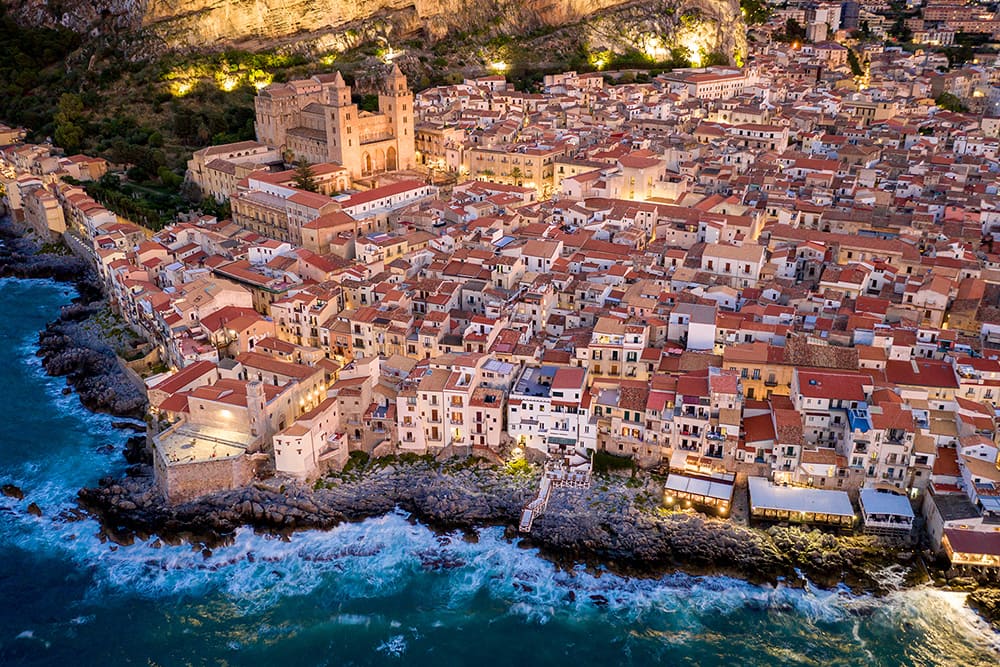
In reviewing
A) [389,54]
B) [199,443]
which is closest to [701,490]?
[199,443]

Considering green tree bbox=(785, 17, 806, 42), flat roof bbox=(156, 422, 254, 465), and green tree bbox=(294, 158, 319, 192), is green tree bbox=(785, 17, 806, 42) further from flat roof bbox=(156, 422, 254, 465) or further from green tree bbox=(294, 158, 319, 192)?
flat roof bbox=(156, 422, 254, 465)

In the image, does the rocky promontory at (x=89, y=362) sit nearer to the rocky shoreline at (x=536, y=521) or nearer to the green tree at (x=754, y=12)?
the rocky shoreline at (x=536, y=521)

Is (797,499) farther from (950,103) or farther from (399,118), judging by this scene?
(950,103)

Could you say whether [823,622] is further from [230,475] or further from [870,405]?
[230,475]

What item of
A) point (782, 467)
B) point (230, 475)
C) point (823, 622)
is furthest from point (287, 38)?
point (823, 622)

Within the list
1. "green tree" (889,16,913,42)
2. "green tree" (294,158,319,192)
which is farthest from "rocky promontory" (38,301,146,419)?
"green tree" (889,16,913,42)
